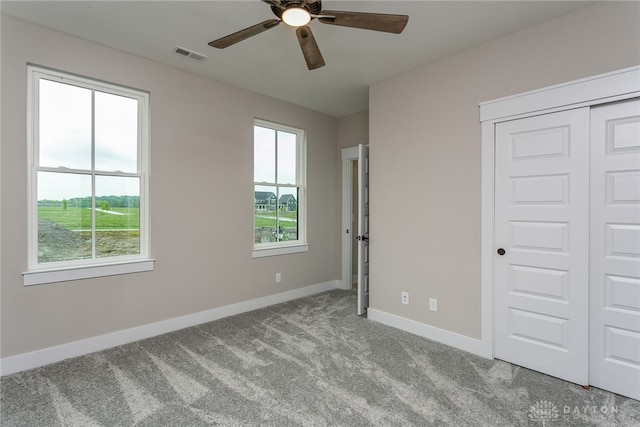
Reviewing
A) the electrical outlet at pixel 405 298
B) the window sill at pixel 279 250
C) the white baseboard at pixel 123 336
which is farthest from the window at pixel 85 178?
the electrical outlet at pixel 405 298

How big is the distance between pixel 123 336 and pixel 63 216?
1187 mm

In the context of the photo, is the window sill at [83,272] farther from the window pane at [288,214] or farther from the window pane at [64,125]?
the window pane at [288,214]

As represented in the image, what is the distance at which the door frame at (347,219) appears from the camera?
4757 millimetres

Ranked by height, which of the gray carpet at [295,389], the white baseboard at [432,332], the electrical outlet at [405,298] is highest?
the electrical outlet at [405,298]

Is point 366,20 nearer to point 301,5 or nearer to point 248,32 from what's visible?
point 301,5

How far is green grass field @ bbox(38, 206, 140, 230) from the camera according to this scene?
8.45 feet

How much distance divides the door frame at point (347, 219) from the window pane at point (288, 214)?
2.58ft

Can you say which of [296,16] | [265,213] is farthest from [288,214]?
[296,16]

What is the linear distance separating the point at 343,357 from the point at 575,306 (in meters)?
1.78

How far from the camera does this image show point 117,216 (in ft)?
9.57

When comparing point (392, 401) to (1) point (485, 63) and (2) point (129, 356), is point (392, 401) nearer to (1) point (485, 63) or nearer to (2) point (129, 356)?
(2) point (129, 356)

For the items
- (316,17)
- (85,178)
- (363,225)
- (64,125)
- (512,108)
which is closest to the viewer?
(316,17)

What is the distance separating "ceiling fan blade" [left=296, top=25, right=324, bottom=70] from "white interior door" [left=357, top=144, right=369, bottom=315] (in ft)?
5.37

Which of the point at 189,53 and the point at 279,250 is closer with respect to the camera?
the point at 189,53
